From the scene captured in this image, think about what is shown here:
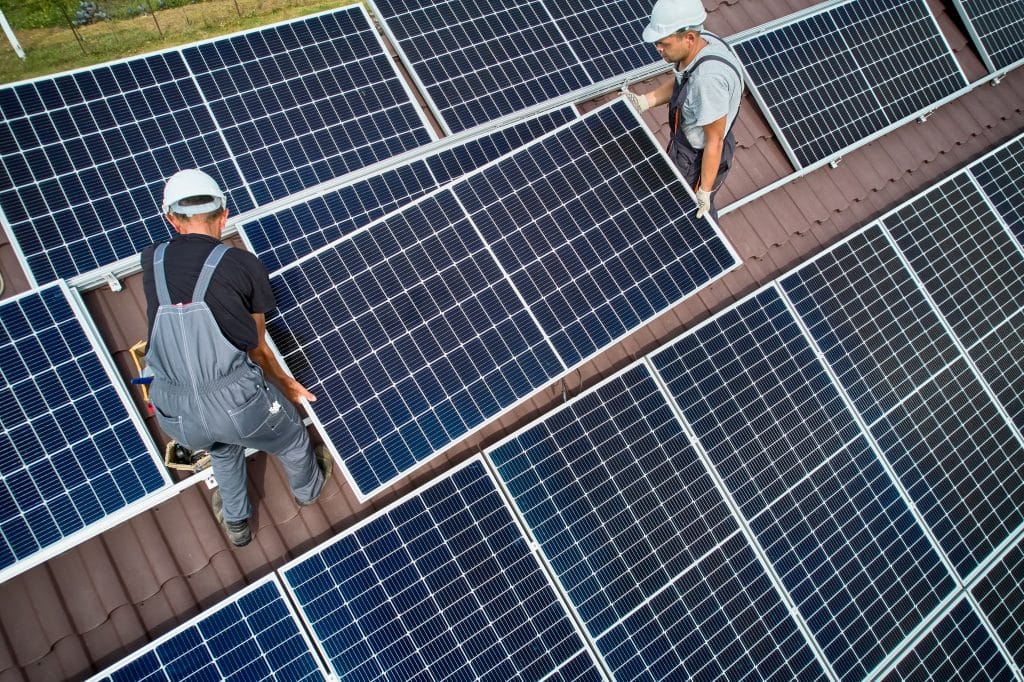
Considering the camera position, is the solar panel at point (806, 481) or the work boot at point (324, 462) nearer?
the work boot at point (324, 462)

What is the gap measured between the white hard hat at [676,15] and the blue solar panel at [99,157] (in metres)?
4.37

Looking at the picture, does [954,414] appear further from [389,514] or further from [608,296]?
[389,514]

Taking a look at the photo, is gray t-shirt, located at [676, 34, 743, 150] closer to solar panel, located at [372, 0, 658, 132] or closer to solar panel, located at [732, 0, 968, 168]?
solar panel, located at [372, 0, 658, 132]

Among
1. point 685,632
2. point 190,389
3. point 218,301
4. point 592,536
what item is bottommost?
point 685,632

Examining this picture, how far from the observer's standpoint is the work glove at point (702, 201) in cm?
621

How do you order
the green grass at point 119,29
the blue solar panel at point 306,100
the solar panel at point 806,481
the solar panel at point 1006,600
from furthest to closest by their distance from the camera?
1. the green grass at point 119,29
2. the solar panel at point 1006,600
3. the solar panel at point 806,481
4. the blue solar panel at point 306,100

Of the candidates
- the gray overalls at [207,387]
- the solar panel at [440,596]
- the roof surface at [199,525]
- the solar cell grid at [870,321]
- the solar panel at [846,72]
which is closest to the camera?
the gray overalls at [207,387]

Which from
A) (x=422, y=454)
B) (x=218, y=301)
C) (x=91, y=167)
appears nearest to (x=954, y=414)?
(x=422, y=454)

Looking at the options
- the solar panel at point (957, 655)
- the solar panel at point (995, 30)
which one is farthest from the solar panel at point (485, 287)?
the solar panel at point (995, 30)

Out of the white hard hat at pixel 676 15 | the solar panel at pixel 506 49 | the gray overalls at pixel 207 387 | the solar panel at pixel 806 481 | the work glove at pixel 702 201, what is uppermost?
the solar panel at pixel 506 49

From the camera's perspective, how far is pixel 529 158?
6215 millimetres

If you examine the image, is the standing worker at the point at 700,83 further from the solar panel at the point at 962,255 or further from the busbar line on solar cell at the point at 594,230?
the solar panel at the point at 962,255

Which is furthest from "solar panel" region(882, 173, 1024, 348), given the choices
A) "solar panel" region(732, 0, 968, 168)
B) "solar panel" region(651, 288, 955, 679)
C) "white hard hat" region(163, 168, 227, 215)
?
"white hard hat" region(163, 168, 227, 215)

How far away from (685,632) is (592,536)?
1374mm
